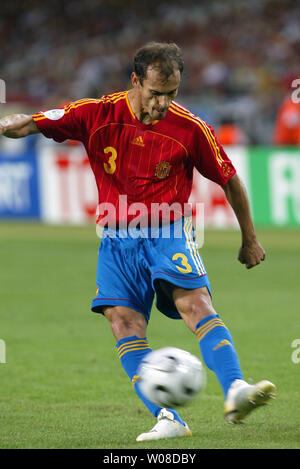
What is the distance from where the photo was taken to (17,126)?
4.65 m

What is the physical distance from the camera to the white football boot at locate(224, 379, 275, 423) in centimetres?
399

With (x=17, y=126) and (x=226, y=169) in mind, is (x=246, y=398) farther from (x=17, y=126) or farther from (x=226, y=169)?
(x=17, y=126)

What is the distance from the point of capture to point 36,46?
27.4 m

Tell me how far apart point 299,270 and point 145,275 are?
761cm

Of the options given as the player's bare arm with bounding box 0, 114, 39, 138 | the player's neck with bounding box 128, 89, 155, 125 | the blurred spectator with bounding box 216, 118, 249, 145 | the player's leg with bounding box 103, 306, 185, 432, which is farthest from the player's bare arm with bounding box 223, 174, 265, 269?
the blurred spectator with bounding box 216, 118, 249, 145

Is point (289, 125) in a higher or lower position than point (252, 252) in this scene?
higher

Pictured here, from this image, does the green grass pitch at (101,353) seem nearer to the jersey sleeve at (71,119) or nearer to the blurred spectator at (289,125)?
the jersey sleeve at (71,119)

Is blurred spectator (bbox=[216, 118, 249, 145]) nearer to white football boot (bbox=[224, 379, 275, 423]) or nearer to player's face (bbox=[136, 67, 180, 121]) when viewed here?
player's face (bbox=[136, 67, 180, 121])

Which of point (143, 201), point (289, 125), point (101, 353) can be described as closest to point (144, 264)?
point (143, 201)

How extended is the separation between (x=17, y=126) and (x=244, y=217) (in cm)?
134

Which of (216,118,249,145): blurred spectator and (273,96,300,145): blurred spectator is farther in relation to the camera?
(216,118,249,145): blurred spectator

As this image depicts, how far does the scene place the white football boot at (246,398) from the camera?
399 cm

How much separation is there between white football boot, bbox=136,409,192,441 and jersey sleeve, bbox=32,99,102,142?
1584 mm

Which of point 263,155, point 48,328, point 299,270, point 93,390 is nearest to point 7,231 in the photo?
point 263,155
